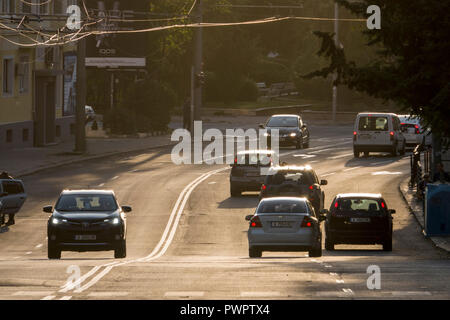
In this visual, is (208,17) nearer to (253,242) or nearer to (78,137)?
(78,137)

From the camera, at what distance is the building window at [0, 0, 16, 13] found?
52.5m

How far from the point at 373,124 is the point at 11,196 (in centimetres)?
2445

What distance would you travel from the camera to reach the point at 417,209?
35.8m

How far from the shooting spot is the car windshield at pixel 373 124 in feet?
169

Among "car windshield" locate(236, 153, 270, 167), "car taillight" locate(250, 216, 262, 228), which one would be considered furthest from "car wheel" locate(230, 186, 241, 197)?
"car taillight" locate(250, 216, 262, 228)

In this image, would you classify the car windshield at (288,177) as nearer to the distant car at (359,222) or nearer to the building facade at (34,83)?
the distant car at (359,222)

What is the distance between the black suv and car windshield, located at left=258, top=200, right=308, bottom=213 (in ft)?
21.6

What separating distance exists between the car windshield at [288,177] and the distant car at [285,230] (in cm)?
719

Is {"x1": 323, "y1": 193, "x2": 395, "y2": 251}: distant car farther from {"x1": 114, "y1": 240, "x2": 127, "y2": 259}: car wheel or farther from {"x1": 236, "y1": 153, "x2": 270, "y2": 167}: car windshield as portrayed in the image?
{"x1": 236, "y1": 153, "x2": 270, "y2": 167}: car windshield

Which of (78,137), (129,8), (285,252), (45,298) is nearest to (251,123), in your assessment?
(129,8)

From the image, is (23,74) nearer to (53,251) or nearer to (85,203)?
(85,203)

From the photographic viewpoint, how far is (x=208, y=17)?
308ft
